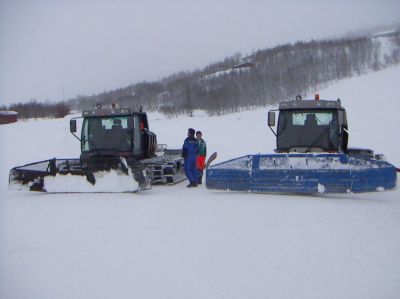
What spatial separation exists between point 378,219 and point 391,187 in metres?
1.67

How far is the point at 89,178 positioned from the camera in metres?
9.17

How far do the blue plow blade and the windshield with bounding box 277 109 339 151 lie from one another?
1.20m

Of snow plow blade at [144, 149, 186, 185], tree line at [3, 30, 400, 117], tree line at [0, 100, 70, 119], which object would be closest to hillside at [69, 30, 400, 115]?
tree line at [3, 30, 400, 117]

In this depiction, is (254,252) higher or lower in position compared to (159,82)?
lower

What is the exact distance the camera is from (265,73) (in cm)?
6900

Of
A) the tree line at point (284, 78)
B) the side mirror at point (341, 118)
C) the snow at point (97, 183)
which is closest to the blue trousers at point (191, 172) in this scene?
the snow at point (97, 183)

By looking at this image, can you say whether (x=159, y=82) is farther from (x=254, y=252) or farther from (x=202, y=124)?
(x=254, y=252)

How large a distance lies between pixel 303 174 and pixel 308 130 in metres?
1.72

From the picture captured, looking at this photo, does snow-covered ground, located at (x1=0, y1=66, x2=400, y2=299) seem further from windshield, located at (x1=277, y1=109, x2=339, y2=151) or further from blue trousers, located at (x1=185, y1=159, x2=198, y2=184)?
windshield, located at (x1=277, y1=109, x2=339, y2=151)

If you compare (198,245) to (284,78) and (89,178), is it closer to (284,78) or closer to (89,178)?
(89,178)

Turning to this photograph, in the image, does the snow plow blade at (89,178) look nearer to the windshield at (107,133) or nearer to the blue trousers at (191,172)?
the windshield at (107,133)

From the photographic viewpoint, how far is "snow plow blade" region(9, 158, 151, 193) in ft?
29.6

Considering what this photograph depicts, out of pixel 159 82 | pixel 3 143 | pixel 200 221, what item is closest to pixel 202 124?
pixel 3 143

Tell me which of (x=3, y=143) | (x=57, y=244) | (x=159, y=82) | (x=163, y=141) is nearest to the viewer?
(x=57, y=244)
